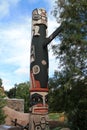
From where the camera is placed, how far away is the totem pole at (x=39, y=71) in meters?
16.7

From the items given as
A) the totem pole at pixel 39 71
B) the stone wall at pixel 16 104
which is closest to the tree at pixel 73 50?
the totem pole at pixel 39 71

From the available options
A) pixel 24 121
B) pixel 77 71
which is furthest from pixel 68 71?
pixel 24 121

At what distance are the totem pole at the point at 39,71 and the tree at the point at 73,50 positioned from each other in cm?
71

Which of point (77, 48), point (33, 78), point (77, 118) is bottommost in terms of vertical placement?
point (77, 118)

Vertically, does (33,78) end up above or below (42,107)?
above

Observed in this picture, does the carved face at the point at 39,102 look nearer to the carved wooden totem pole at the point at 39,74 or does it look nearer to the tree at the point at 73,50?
the carved wooden totem pole at the point at 39,74

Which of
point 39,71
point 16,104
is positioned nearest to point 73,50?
point 39,71

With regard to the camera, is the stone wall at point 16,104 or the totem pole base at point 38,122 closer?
the totem pole base at point 38,122

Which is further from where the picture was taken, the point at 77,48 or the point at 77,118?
the point at 77,118

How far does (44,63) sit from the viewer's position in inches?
681

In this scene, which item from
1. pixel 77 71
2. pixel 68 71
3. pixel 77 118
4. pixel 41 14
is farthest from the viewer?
pixel 77 118

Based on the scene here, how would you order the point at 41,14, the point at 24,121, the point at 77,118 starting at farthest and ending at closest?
the point at 24,121 → the point at 77,118 → the point at 41,14

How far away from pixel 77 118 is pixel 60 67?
342 cm

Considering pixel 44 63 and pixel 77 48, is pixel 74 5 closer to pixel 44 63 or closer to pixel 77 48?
pixel 77 48
